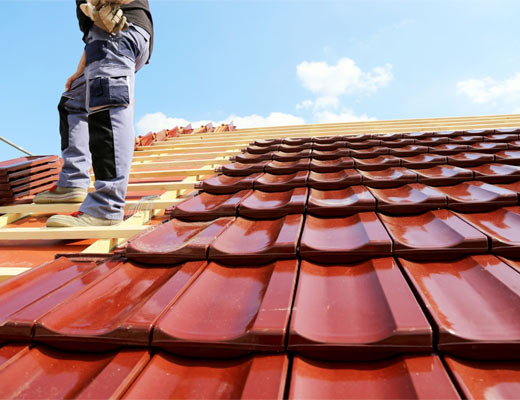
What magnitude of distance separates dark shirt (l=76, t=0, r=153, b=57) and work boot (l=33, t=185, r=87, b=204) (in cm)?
124

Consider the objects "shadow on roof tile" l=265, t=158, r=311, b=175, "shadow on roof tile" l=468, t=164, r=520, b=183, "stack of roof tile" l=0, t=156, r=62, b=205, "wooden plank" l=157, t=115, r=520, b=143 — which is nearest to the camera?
"shadow on roof tile" l=468, t=164, r=520, b=183

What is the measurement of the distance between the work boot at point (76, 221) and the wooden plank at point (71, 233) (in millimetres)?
57

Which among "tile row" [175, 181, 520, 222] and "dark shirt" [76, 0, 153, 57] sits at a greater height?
"dark shirt" [76, 0, 153, 57]

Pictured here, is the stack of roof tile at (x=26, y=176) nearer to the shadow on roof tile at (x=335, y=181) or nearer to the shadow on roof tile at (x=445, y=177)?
the shadow on roof tile at (x=335, y=181)

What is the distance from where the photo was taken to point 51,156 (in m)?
3.33

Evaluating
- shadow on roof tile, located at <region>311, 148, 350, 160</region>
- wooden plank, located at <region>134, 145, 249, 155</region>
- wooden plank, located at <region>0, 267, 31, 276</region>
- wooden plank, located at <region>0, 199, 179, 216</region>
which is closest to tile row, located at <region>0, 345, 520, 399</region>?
wooden plank, located at <region>0, 267, 31, 276</region>

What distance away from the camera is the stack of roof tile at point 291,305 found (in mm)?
742

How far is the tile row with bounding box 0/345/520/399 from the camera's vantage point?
69 cm

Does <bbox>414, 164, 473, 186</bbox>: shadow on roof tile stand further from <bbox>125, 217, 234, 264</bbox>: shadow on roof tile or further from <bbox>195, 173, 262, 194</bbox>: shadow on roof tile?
<bbox>125, 217, 234, 264</bbox>: shadow on roof tile

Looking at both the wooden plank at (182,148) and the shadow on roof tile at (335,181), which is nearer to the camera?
the shadow on roof tile at (335,181)

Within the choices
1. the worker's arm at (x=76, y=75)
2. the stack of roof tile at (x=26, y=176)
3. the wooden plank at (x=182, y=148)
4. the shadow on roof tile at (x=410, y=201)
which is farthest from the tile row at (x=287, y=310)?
the wooden plank at (x=182, y=148)

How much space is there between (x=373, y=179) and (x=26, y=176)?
294 cm

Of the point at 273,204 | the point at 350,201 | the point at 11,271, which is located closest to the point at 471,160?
the point at 350,201

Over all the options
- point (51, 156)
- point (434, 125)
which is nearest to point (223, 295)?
point (51, 156)
